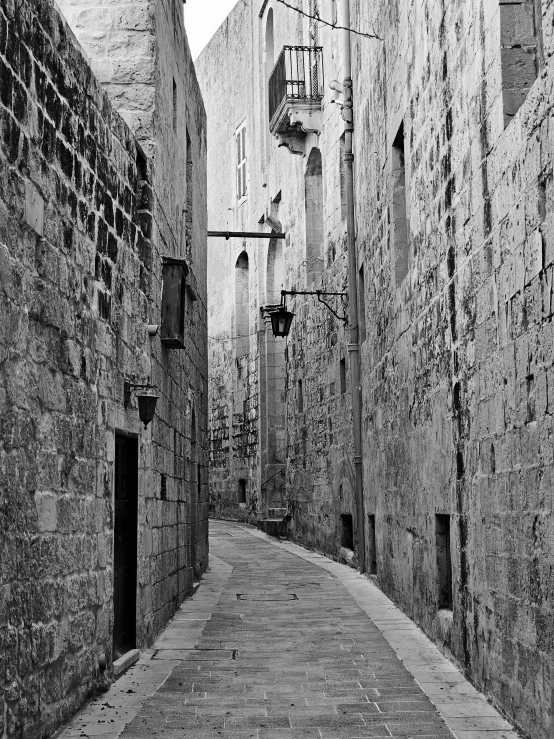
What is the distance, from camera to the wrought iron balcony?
622 inches

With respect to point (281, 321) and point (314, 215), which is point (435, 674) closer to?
point (281, 321)

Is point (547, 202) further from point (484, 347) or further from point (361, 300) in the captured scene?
point (361, 300)

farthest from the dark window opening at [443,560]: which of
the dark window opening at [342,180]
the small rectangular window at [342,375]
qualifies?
the dark window opening at [342,180]

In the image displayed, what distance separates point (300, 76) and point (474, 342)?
11.8 metres

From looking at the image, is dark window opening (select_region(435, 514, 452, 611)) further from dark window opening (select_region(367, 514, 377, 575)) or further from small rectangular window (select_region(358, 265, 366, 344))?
small rectangular window (select_region(358, 265, 366, 344))

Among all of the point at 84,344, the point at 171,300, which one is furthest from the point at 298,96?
the point at 84,344

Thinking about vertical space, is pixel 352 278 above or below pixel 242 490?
above

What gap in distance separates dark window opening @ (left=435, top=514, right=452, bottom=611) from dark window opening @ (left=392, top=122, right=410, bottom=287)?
269 cm

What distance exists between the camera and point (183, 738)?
15.5 ft

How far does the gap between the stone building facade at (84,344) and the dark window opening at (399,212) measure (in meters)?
2.07

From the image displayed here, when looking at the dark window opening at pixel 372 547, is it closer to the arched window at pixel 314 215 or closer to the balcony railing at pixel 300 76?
the arched window at pixel 314 215

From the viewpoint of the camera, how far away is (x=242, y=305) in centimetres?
2403

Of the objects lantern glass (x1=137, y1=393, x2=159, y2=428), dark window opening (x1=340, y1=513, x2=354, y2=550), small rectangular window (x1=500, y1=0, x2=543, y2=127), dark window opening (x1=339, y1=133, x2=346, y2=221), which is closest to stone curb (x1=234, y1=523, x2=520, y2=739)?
lantern glass (x1=137, y1=393, x2=159, y2=428)

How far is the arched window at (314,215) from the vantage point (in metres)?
16.3
